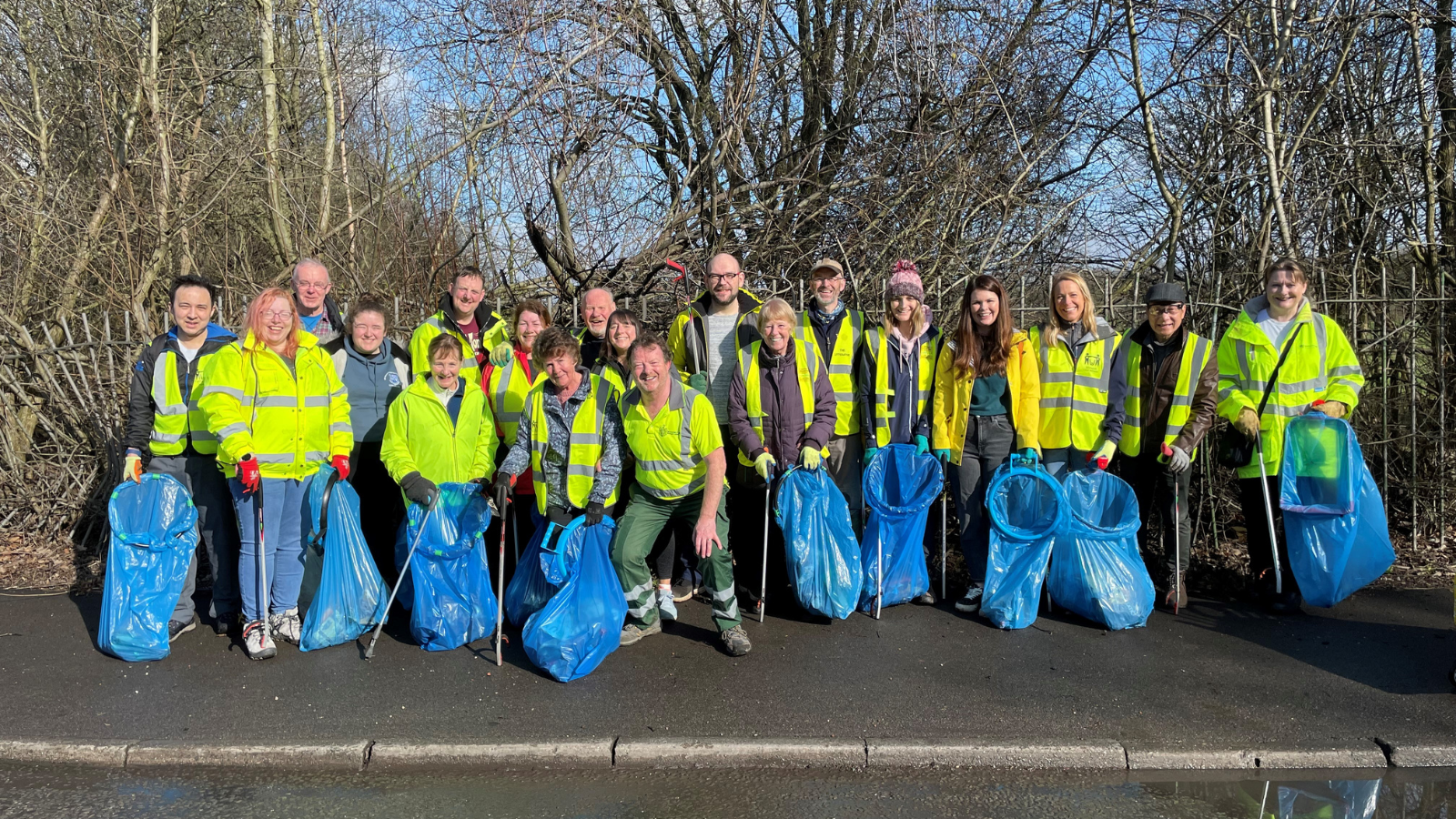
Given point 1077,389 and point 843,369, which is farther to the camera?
point 843,369

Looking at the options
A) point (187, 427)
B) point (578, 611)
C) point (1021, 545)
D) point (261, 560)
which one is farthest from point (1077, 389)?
point (187, 427)

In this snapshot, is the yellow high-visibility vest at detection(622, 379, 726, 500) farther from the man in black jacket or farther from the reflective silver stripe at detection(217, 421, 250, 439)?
the man in black jacket

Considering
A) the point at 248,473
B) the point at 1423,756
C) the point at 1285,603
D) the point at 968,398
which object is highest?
the point at 968,398

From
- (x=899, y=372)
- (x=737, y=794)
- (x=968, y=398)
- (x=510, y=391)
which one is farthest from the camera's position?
(x=510, y=391)

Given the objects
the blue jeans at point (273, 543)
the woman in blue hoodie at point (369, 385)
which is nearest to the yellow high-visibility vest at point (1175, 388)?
the woman in blue hoodie at point (369, 385)

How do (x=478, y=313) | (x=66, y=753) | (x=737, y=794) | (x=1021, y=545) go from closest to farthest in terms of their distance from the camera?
(x=737, y=794) < (x=66, y=753) < (x=1021, y=545) < (x=478, y=313)

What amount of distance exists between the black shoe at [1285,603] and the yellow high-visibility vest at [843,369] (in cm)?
235

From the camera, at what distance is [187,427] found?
4.68 m

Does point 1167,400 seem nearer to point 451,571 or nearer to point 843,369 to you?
point 843,369

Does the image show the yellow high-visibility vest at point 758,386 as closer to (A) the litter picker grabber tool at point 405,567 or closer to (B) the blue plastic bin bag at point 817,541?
(B) the blue plastic bin bag at point 817,541

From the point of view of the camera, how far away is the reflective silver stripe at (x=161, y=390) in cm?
460

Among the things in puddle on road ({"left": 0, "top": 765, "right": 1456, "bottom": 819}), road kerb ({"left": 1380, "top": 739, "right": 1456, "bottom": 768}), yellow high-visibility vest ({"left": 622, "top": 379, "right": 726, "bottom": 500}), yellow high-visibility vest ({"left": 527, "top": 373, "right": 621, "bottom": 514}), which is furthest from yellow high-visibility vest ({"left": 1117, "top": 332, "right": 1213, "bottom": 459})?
yellow high-visibility vest ({"left": 527, "top": 373, "right": 621, "bottom": 514})

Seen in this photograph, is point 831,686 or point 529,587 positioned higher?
point 529,587

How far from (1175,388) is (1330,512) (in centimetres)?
91
